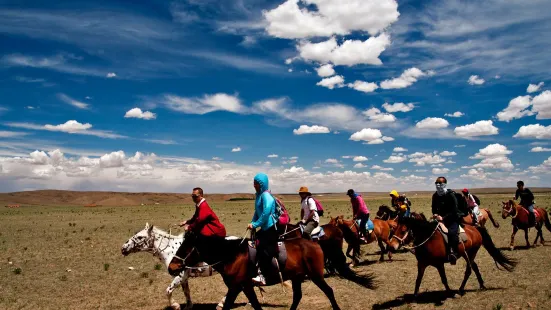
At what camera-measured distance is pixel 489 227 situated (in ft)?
86.5

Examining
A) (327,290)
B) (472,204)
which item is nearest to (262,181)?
(327,290)

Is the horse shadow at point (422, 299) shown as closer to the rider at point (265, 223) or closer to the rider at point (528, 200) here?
the rider at point (265, 223)

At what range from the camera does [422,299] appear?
10.1 meters

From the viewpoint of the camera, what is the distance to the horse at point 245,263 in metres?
7.89

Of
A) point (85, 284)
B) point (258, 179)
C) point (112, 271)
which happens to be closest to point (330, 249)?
point (258, 179)

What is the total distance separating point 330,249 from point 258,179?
2.86 metres

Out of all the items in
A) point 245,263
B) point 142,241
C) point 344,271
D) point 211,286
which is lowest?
point 211,286

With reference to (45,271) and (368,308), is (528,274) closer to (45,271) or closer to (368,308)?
(368,308)

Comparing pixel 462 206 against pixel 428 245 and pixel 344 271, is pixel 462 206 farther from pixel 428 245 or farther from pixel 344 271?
pixel 344 271

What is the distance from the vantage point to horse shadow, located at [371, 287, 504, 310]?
31.9 feet

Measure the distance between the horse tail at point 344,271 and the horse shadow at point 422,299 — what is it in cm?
92

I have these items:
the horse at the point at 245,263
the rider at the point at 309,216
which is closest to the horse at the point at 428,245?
the rider at the point at 309,216

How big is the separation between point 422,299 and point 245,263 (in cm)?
513

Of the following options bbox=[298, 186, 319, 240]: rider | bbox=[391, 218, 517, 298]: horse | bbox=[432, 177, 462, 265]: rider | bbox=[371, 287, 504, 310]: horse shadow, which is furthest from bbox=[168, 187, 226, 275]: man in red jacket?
bbox=[432, 177, 462, 265]: rider
